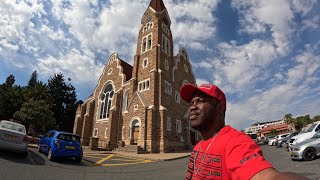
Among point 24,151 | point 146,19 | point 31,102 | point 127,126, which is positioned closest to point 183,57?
point 146,19

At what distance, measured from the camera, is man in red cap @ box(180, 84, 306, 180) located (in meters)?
1.25

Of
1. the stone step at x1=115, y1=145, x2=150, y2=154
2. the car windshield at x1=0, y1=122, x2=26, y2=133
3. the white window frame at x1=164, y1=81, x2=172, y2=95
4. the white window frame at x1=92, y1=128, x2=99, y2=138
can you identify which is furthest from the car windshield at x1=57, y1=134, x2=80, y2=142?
the white window frame at x1=92, y1=128, x2=99, y2=138

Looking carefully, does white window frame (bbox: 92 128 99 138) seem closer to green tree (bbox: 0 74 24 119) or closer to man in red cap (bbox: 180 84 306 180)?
green tree (bbox: 0 74 24 119)

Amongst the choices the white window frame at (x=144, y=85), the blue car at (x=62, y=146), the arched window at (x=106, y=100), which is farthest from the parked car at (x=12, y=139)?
the arched window at (x=106, y=100)

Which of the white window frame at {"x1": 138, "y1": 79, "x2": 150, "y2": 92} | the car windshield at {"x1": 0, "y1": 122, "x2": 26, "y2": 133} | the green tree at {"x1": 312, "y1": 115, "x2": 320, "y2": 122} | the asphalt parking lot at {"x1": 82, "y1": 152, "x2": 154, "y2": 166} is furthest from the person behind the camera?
the green tree at {"x1": 312, "y1": 115, "x2": 320, "y2": 122}

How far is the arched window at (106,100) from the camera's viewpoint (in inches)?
1264

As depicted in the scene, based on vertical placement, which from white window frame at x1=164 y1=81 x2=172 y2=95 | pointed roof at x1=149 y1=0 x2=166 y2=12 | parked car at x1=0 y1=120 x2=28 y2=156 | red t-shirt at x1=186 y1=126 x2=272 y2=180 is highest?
pointed roof at x1=149 y1=0 x2=166 y2=12

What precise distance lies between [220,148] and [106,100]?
32758mm

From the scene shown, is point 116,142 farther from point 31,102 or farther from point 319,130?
point 319,130

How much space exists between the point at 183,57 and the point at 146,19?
8246mm

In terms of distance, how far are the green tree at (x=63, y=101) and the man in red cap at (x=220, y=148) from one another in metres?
50.4

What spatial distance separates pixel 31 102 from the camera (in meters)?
30.2

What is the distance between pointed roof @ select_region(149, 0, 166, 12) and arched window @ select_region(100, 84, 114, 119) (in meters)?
13.5

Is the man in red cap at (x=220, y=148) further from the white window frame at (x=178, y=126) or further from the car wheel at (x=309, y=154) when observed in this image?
the white window frame at (x=178, y=126)
